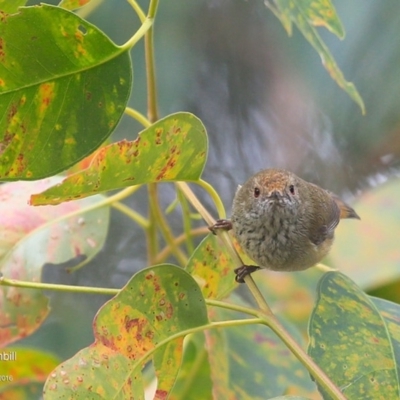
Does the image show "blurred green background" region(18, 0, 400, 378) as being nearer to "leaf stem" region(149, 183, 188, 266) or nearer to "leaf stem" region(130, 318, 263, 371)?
"leaf stem" region(149, 183, 188, 266)

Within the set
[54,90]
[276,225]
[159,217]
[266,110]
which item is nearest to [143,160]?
[54,90]

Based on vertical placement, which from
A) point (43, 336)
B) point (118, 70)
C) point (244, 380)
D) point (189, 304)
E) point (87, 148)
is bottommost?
point (43, 336)

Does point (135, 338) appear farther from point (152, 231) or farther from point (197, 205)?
point (152, 231)

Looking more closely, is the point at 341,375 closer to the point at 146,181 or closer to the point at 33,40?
the point at 146,181

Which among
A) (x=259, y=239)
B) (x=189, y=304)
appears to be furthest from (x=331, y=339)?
(x=259, y=239)

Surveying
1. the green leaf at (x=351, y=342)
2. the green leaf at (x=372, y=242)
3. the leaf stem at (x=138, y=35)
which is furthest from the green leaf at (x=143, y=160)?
the green leaf at (x=372, y=242)

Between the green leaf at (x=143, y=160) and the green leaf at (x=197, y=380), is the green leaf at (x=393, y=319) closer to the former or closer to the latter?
the green leaf at (x=143, y=160)

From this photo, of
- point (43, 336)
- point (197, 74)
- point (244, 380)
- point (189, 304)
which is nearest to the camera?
point (189, 304)
